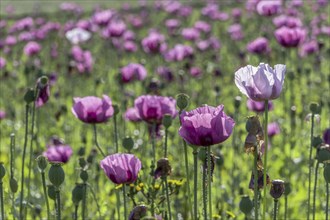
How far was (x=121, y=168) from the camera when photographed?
2.01 m

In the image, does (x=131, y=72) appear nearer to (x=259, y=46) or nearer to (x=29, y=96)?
(x=259, y=46)

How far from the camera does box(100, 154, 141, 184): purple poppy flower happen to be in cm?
202

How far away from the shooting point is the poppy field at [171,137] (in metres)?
1.88

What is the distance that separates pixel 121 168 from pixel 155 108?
71 cm

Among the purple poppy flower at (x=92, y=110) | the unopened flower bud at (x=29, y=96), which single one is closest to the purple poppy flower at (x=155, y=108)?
the purple poppy flower at (x=92, y=110)

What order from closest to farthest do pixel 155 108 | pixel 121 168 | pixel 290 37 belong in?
pixel 121 168
pixel 155 108
pixel 290 37

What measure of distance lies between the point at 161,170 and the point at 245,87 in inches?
18.6

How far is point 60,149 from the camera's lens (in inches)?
129

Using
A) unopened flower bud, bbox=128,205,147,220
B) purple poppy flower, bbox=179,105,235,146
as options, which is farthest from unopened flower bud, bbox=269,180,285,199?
unopened flower bud, bbox=128,205,147,220

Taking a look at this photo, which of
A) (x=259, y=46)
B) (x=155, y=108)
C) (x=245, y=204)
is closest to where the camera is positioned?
(x=245, y=204)

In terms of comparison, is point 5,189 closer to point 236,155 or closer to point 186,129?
point 186,129

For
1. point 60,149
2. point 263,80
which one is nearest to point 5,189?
point 60,149

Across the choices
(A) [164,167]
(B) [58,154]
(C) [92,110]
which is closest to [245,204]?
(A) [164,167]

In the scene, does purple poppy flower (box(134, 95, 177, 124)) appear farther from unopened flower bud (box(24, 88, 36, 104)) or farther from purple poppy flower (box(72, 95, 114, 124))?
unopened flower bud (box(24, 88, 36, 104))
